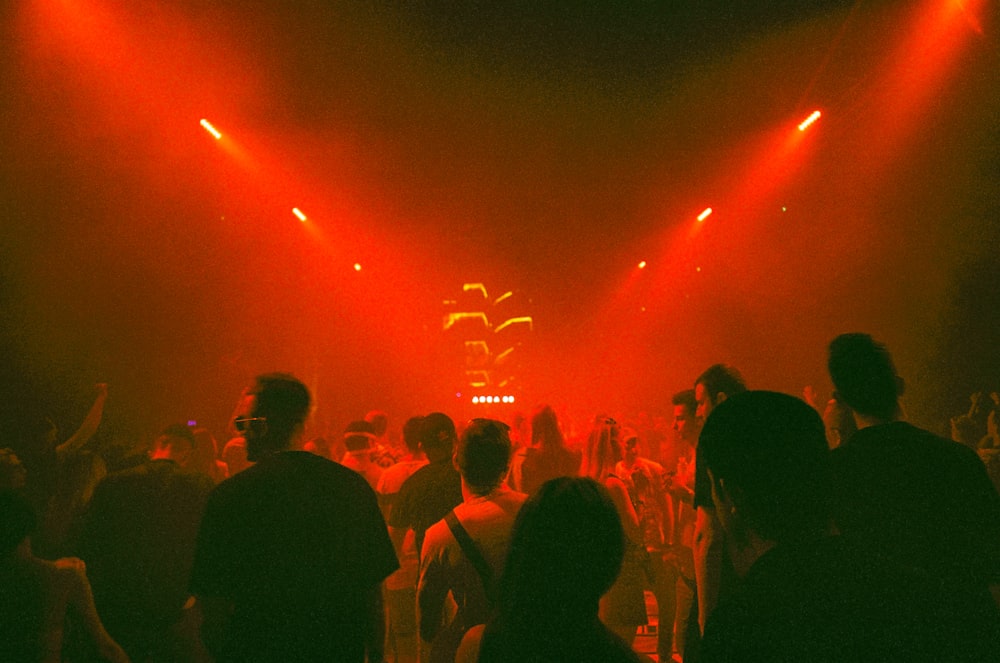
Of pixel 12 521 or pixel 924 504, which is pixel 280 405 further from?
pixel 924 504

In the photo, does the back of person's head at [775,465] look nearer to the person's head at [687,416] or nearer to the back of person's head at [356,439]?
the person's head at [687,416]

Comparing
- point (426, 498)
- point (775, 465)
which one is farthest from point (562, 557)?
point (426, 498)

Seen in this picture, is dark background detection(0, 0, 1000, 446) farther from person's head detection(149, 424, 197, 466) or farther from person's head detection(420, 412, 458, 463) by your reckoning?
person's head detection(420, 412, 458, 463)

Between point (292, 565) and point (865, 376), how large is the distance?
2513 mm

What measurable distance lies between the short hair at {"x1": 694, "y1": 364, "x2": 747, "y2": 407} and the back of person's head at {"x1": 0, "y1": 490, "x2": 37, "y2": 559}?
3.27 metres

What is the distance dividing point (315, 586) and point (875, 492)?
86.3 inches

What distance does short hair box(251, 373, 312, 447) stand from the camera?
2902 mm

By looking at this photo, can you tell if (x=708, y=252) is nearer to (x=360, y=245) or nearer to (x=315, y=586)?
(x=360, y=245)

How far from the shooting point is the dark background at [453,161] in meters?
9.12

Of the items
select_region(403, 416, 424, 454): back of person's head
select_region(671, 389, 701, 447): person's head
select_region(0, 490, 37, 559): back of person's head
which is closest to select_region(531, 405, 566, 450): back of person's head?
select_region(671, 389, 701, 447): person's head

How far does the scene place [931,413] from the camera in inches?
449

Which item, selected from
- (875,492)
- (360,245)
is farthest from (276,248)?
(875,492)

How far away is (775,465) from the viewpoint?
1.48m

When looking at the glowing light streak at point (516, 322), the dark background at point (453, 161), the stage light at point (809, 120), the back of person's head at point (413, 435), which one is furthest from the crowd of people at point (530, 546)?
the glowing light streak at point (516, 322)
